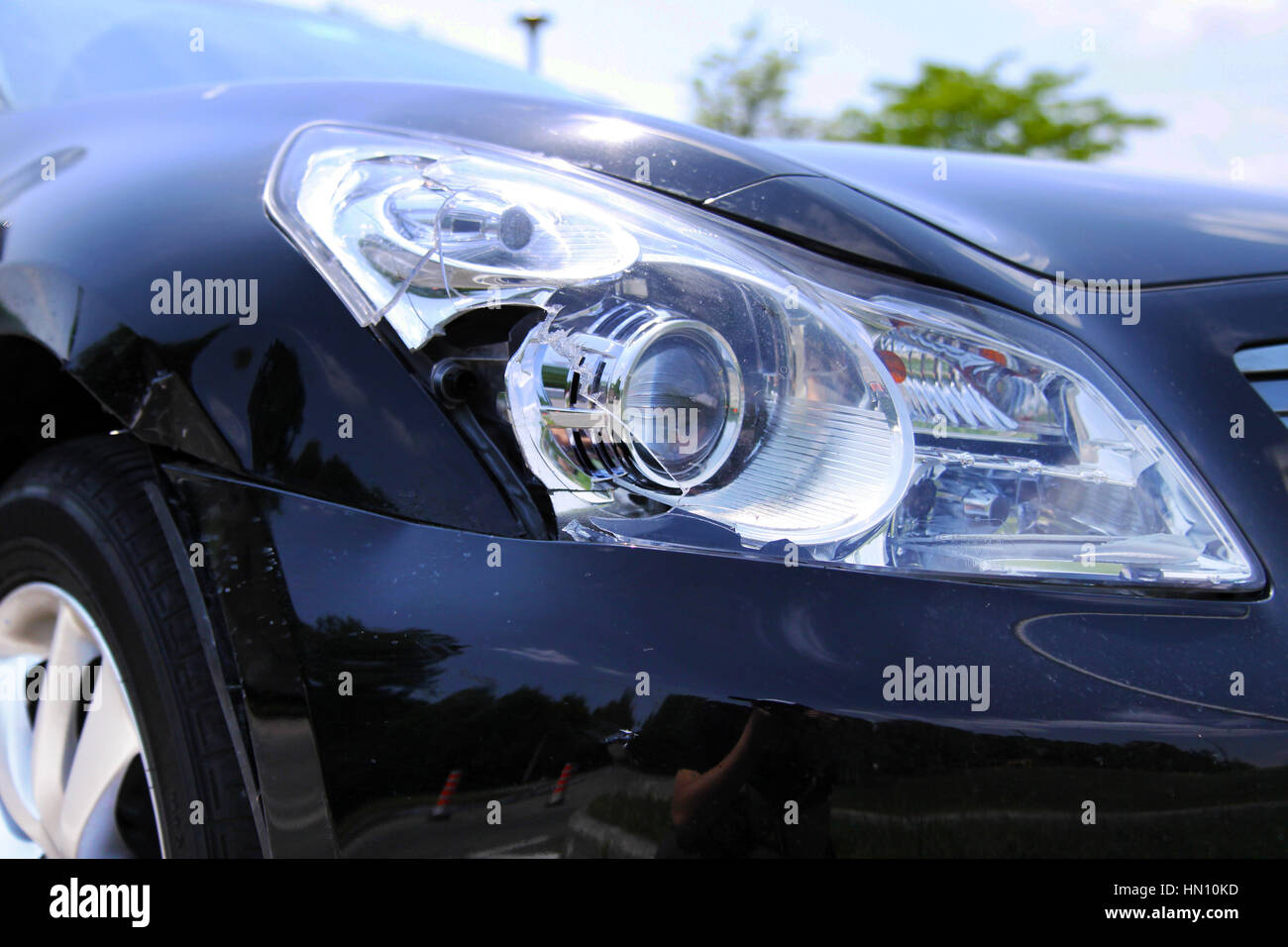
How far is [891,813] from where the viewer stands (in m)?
0.93

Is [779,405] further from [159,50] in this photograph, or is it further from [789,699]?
[159,50]

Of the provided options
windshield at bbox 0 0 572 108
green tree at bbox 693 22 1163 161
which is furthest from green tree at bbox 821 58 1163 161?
windshield at bbox 0 0 572 108

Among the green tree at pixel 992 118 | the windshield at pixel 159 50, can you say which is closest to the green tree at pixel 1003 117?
the green tree at pixel 992 118

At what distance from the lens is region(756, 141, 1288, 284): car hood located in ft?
4.09

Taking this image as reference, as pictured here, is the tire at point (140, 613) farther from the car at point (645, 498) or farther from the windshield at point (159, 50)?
the windshield at point (159, 50)

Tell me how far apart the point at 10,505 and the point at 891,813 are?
1.19 meters

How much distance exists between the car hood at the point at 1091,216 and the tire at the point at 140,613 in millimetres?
877

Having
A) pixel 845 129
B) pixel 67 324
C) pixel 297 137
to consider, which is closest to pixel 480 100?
pixel 297 137

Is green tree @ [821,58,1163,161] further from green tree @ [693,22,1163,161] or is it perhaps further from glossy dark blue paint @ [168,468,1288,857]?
glossy dark blue paint @ [168,468,1288,857]

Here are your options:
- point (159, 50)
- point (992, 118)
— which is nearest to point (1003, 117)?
point (992, 118)

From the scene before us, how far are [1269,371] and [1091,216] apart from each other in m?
0.32

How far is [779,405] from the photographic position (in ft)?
3.64

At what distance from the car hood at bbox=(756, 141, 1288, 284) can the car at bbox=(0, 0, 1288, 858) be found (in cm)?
1

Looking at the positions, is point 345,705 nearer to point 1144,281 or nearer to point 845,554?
point 845,554
